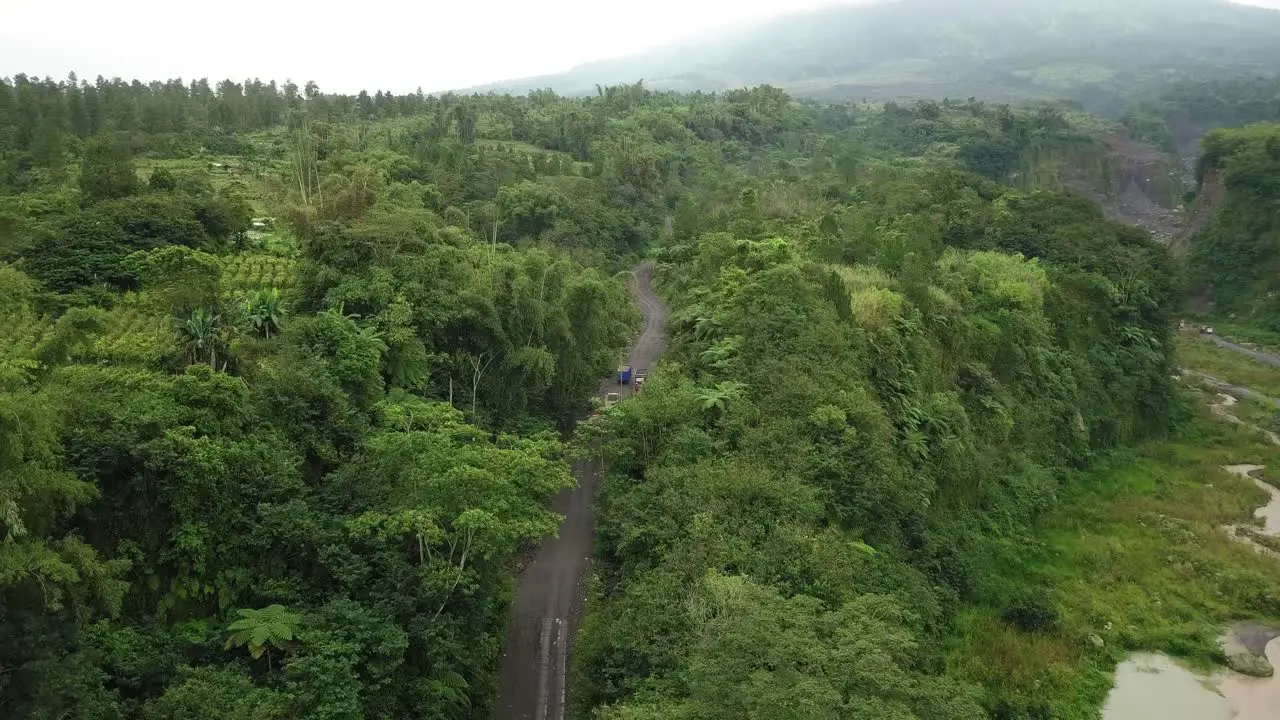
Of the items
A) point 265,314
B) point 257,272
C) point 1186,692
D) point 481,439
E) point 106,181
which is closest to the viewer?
point 481,439

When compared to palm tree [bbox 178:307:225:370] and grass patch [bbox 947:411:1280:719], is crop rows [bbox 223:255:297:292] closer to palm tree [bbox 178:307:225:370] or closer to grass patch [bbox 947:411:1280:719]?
palm tree [bbox 178:307:225:370]

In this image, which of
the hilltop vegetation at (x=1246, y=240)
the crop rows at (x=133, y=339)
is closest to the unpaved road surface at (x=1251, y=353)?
the hilltop vegetation at (x=1246, y=240)

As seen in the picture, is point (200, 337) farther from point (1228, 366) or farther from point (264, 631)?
point (1228, 366)

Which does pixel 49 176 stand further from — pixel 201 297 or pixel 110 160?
pixel 201 297

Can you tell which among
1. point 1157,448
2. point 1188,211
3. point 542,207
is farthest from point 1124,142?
point 542,207

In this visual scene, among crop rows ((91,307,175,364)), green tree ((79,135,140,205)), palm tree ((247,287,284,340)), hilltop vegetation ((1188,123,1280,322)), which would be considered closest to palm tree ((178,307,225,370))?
crop rows ((91,307,175,364))

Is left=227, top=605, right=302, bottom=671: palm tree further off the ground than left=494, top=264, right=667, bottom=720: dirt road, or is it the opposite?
left=227, top=605, right=302, bottom=671: palm tree

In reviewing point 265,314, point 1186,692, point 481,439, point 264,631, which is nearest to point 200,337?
point 265,314

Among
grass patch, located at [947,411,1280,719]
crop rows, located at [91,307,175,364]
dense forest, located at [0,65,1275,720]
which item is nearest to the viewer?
dense forest, located at [0,65,1275,720]
